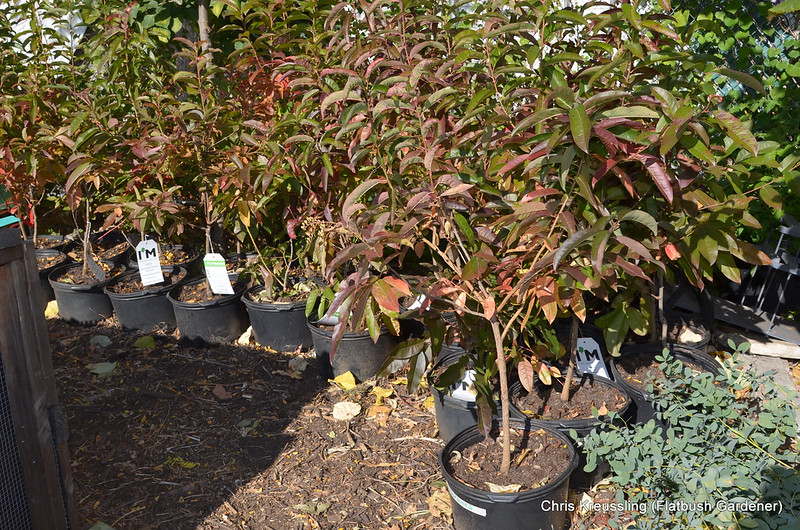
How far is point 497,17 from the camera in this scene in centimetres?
193

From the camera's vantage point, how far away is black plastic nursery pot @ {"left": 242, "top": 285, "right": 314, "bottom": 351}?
129 inches

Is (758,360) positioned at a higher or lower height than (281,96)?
lower

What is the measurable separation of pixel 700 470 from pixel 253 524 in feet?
4.76

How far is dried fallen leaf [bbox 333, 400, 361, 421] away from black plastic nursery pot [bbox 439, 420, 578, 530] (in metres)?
0.87

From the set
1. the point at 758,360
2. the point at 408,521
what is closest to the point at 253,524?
the point at 408,521

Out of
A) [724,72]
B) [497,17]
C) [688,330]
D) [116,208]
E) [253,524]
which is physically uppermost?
[497,17]

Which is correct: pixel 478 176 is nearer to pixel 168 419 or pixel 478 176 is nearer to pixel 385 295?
pixel 385 295

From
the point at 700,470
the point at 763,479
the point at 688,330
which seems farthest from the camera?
the point at 688,330

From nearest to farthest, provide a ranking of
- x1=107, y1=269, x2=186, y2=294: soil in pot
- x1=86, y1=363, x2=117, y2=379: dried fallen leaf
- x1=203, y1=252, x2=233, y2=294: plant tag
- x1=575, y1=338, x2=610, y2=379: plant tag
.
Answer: x1=575, y1=338, x2=610, y2=379: plant tag, x1=86, y1=363, x2=117, y2=379: dried fallen leaf, x1=203, y1=252, x2=233, y2=294: plant tag, x1=107, y1=269, x2=186, y2=294: soil in pot

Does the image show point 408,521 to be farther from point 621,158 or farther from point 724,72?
point 724,72

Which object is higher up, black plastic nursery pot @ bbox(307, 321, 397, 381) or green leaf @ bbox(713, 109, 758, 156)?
green leaf @ bbox(713, 109, 758, 156)
